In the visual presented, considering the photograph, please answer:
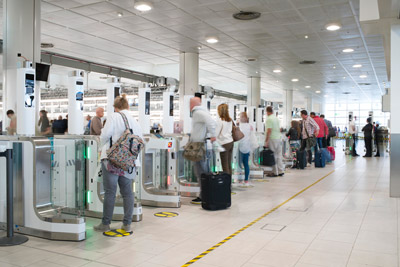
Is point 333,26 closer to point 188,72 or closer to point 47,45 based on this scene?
point 188,72

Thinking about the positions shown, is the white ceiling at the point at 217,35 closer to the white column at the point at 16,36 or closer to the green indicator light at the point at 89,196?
the white column at the point at 16,36

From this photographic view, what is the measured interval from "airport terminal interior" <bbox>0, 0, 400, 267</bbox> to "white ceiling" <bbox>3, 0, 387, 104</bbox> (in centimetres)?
6

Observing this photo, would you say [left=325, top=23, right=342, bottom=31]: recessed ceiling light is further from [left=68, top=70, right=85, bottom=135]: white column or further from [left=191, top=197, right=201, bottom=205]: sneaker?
[left=68, top=70, right=85, bottom=135]: white column

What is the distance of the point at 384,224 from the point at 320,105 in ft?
100

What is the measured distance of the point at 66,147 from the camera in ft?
15.4

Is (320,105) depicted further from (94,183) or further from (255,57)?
(94,183)

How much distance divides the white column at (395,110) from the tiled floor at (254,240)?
53 cm

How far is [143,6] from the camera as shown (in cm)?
725

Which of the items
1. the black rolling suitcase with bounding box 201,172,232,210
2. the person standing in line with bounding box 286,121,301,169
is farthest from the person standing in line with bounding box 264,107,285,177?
the black rolling suitcase with bounding box 201,172,232,210

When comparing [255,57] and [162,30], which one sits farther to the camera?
[255,57]

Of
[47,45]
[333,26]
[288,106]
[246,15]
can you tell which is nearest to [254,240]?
[246,15]

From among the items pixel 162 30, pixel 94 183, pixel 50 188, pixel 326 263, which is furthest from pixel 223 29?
pixel 326 263

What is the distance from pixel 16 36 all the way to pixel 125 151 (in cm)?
316

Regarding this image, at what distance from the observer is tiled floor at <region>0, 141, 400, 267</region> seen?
11.6ft
